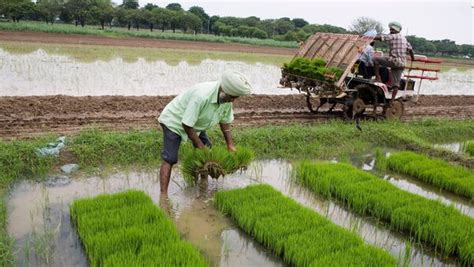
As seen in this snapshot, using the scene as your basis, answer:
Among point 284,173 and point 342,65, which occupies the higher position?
point 342,65

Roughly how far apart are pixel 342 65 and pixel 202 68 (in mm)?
9205

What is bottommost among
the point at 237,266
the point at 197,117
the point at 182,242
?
the point at 237,266

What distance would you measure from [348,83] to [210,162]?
4.65 metres

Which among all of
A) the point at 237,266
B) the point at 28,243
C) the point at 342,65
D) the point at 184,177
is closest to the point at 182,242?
the point at 237,266

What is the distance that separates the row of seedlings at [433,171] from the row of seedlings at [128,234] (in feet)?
12.6

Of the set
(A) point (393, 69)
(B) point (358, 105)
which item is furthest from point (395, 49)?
(B) point (358, 105)

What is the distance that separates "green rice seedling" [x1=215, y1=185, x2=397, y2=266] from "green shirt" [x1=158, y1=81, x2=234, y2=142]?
32.5 inches

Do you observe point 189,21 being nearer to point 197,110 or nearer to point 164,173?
point 164,173

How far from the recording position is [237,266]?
130 inches

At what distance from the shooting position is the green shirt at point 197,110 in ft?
12.5

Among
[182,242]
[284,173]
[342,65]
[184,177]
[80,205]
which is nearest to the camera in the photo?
[182,242]

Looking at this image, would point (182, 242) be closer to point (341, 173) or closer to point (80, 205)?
point (80, 205)

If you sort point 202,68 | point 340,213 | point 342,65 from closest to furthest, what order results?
point 340,213, point 342,65, point 202,68

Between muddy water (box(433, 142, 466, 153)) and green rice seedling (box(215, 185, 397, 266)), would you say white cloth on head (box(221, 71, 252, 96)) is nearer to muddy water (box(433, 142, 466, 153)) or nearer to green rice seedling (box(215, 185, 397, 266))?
green rice seedling (box(215, 185, 397, 266))
